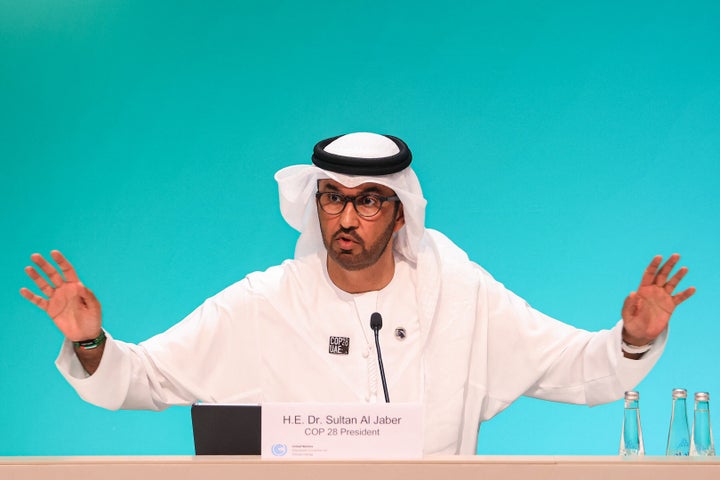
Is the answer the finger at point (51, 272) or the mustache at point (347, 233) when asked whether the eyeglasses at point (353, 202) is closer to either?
the mustache at point (347, 233)

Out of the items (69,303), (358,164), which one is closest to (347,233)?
(358,164)

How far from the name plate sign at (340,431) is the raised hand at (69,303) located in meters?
0.68

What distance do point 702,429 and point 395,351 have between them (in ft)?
A: 2.91

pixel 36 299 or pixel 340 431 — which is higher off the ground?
pixel 36 299

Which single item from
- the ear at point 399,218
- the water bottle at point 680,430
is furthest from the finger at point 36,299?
the water bottle at point 680,430

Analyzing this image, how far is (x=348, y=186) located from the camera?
2.73 metres

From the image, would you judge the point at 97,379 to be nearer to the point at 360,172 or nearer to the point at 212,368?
the point at 212,368

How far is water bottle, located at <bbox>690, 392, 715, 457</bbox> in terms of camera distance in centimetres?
210

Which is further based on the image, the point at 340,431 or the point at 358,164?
the point at 358,164

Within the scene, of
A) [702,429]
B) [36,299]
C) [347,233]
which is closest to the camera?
[702,429]

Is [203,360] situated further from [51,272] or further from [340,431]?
[340,431]

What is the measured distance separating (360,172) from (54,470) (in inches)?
51.2

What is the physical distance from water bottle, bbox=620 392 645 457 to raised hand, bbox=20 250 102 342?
1.22 metres

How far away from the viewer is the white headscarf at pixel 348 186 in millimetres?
2785
